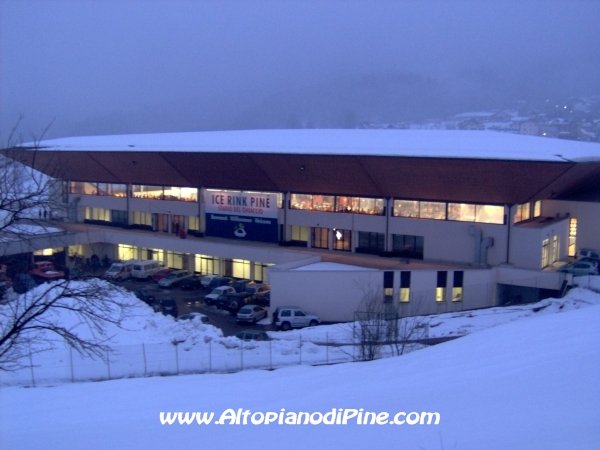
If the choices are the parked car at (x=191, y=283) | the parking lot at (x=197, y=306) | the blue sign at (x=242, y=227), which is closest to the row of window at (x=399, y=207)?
the blue sign at (x=242, y=227)

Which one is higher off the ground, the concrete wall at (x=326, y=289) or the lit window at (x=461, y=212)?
the lit window at (x=461, y=212)

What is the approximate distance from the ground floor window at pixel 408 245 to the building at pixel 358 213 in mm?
46

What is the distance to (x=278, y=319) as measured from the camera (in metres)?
18.5

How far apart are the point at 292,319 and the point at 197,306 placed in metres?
4.40

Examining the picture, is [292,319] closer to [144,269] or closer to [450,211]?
[450,211]

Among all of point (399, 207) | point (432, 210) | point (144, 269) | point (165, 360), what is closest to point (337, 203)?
point (399, 207)

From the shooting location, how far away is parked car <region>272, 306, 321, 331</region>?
18.4 m

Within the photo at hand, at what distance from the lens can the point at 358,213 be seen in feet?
76.9

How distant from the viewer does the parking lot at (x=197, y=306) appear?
60.4 ft

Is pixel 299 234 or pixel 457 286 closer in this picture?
pixel 457 286

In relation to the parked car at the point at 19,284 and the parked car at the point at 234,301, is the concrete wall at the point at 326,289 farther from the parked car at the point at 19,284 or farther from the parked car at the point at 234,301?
the parked car at the point at 19,284

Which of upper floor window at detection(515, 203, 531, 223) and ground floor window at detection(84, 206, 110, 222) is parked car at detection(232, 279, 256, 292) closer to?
upper floor window at detection(515, 203, 531, 223)

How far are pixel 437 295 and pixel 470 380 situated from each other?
42.3 feet

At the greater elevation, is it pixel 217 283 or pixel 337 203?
pixel 337 203
